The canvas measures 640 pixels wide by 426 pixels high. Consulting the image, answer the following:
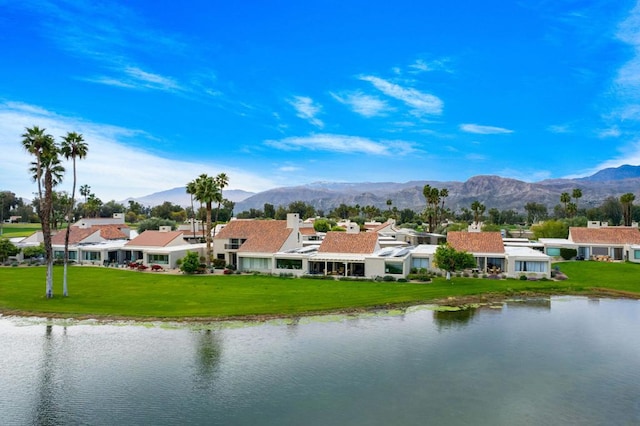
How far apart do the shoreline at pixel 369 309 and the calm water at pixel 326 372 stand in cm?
138

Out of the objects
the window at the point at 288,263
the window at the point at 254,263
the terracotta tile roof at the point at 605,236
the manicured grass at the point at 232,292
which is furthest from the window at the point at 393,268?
the terracotta tile roof at the point at 605,236

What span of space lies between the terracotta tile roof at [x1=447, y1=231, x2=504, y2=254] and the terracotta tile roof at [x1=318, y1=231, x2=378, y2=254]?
441 inches

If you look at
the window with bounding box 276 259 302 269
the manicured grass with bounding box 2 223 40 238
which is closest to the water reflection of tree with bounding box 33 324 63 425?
the window with bounding box 276 259 302 269

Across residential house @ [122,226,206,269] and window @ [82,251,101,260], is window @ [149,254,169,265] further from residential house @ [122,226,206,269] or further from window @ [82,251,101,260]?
window @ [82,251,101,260]

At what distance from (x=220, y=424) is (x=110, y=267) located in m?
51.9

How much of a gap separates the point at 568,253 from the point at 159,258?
59.8 m

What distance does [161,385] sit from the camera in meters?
22.9

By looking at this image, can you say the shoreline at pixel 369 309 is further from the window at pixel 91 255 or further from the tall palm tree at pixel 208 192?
the window at pixel 91 255

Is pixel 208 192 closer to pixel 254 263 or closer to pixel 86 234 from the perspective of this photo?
pixel 254 263

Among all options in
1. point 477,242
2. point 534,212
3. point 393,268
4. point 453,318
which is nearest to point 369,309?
point 453,318

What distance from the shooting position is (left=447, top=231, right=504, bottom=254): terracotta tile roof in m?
58.4

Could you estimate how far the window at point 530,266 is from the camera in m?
53.9

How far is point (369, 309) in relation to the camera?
128 ft

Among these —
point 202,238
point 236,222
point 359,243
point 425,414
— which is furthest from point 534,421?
point 202,238
